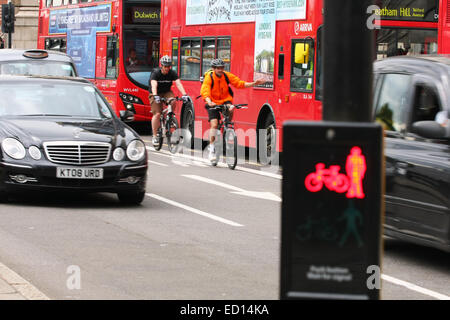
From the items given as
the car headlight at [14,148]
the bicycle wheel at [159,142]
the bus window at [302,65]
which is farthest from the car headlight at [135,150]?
the bicycle wheel at [159,142]

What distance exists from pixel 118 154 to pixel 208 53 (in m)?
9.80

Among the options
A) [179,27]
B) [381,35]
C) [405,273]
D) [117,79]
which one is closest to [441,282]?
[405,273]

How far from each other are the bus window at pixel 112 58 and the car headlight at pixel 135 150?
50.4 ft

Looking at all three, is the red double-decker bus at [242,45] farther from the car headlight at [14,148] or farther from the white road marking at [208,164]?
the car headlight at [14,148]

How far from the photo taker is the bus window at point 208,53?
21062 mm

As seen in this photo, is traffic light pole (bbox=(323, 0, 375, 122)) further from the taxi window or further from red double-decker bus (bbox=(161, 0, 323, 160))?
red double-decker bus (bbox=(161, 0, 323, 160))

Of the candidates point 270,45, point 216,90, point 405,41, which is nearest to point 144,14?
point 270,45

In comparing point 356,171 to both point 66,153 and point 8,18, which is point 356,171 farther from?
point 8,18

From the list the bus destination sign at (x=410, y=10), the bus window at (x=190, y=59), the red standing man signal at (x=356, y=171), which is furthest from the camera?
the bus window at (x=190, y=59)

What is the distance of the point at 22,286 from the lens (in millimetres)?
6391

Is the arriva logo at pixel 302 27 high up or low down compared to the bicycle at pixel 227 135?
up

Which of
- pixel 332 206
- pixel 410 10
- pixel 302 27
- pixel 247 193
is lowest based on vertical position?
pixel 247 193

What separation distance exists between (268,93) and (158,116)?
3.23 meters

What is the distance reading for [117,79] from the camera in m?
27.0
